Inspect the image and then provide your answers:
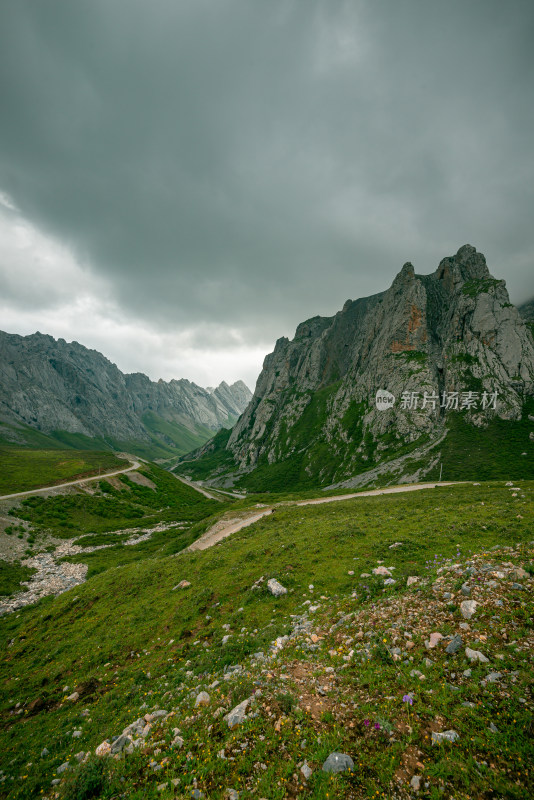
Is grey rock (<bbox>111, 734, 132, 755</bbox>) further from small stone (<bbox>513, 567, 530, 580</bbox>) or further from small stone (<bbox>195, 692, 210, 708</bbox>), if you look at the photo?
small stone (<bbox>513, 567, 530, 580</bbox>)

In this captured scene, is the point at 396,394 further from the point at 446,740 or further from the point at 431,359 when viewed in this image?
the point at 446,740

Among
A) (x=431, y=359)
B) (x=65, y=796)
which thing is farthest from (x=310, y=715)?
(x=431, y=359)

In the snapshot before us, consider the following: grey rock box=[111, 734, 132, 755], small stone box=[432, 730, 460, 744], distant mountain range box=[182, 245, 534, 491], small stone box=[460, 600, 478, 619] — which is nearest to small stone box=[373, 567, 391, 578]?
small stone box=[460, 600, 478, 619]

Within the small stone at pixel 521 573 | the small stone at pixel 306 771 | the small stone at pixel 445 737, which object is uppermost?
the small stone at pixel 521 573

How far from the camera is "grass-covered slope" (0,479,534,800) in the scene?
5738 millimetres

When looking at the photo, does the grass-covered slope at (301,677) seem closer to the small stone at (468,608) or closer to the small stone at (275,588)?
the small stone at (468,608)

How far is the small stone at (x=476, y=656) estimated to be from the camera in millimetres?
7215
